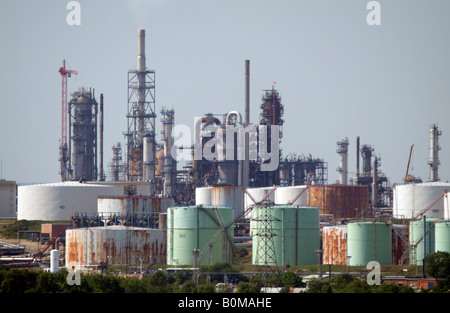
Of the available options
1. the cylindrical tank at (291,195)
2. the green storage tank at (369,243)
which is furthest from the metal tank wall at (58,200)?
the green storage tank at (369,243)

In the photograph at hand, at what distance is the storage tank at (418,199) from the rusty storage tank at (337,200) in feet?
19.8

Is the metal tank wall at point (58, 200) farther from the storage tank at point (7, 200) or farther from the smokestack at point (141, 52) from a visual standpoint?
the smokestack at point (141, 52)

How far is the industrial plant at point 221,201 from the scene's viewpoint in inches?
2709

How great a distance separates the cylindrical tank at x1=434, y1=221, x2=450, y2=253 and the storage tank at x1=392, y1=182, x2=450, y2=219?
17961 mm

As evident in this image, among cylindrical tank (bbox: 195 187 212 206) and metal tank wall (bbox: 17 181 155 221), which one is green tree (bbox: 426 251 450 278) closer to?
metal tank wall (bbox: 17 181 155 221)

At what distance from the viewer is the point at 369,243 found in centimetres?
6844

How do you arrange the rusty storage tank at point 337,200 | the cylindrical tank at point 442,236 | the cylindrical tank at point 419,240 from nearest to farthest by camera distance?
the cylindrical tank at point 419,240 → the cylindrical tank at point 442,236 → the rusty storage tank at point 337,200

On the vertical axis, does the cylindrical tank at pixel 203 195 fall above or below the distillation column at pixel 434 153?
below

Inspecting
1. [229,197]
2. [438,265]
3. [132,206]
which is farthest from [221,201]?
[438,265]

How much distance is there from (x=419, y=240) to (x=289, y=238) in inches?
361

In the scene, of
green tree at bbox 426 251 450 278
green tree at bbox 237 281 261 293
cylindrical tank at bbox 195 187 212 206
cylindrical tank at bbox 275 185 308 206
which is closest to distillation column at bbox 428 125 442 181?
cylindrical tank at bbox 275 185 308 206

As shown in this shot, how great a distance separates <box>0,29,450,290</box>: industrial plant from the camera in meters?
68.8

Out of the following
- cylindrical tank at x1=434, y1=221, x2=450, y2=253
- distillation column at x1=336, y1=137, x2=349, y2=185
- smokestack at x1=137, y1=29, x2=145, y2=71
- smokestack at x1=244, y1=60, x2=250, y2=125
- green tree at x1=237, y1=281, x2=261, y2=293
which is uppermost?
smokestack at x1=137, y1=29, x2=145, y2=71
